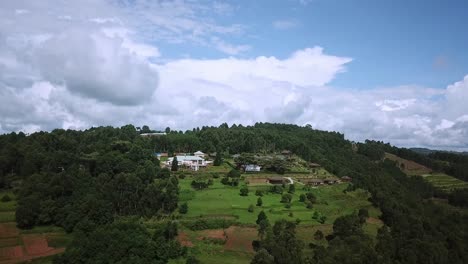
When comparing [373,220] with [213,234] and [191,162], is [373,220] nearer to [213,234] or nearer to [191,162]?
[213,234]

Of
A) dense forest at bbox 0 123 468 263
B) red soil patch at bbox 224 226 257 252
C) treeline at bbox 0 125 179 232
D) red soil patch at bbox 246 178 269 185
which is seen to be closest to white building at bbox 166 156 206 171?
dense forest at bbox 0 123 468 263

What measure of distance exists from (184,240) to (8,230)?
23.4 metres

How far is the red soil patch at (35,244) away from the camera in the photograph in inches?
1756

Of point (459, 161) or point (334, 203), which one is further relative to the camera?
point (459, 161)

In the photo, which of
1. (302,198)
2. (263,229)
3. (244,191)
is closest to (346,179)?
(302,198)

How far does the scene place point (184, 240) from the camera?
47594 millimetres

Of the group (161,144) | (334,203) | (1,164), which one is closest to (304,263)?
(334,203)

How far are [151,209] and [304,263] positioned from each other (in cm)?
2539

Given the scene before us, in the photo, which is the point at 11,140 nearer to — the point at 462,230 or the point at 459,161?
the point at 462,230

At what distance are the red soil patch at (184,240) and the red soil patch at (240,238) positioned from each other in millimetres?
4489

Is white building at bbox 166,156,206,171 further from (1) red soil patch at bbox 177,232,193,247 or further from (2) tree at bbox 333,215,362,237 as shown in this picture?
(2) tree at bbox 333,215,362,237

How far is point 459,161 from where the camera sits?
155875 millimetres

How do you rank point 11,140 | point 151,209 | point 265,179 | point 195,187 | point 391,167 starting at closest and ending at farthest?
point 151,209 < point 195,187 < point 265,179 < point 11,140 < point 391,167

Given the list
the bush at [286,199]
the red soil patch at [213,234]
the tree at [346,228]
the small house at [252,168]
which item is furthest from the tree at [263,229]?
the small house at [252,168]
